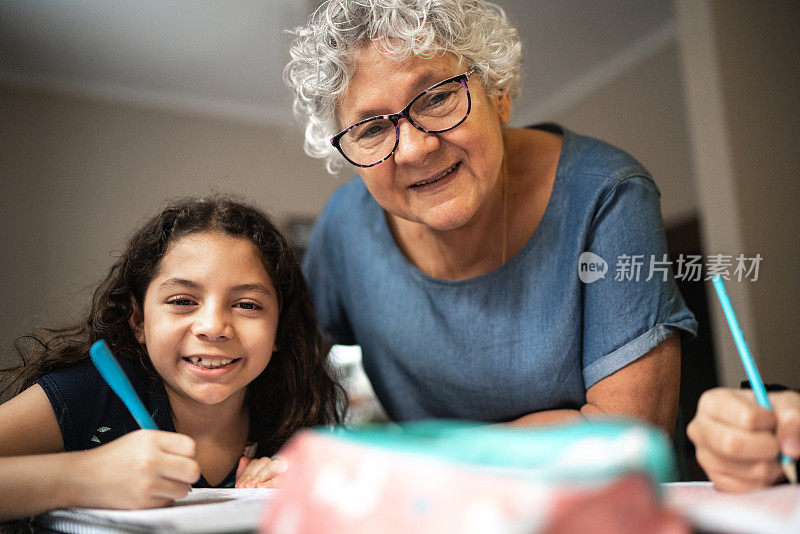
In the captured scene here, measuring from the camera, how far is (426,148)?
947mm

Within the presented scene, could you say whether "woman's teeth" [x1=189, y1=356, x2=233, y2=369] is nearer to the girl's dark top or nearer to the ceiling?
the girl's dark top

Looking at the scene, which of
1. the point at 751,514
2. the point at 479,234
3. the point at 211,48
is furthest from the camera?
the point at 211,48

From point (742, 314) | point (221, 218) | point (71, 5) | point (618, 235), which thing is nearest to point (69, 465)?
point (221, 218)

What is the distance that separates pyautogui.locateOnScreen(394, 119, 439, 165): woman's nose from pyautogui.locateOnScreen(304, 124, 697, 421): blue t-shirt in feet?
0.83

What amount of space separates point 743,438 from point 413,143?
1.91 feet

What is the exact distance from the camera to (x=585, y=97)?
13.5ft

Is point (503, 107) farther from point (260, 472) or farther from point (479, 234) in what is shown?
point (260, 472)

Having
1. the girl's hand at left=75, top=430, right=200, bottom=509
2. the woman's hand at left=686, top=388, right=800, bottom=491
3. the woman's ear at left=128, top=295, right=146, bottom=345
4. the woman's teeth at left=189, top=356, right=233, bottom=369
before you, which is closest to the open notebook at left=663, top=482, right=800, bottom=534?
the woman's hand at left=686, top=388, right=800, bottom=491

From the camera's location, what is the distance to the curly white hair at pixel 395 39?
94 cm

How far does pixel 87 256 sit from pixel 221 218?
9.95 ft

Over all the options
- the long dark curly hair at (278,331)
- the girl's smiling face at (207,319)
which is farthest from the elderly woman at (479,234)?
the girl's smiling face at (207,319)

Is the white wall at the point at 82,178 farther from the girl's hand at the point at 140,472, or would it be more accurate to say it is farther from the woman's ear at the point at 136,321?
the girl's hand at the point at 140,472

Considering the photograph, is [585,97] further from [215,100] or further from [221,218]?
[221,218]

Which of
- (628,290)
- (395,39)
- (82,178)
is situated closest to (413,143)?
(395,39)
